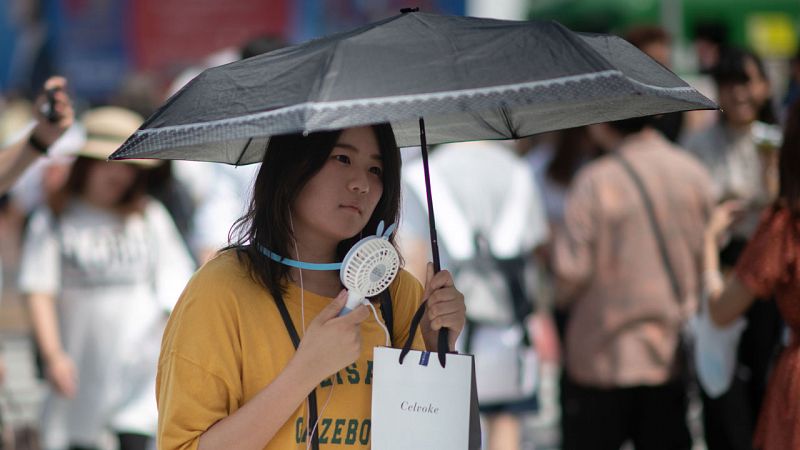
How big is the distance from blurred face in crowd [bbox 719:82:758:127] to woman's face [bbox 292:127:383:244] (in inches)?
133

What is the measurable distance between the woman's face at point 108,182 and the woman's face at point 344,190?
2882mm

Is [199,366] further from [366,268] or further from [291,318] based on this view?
[366,268]

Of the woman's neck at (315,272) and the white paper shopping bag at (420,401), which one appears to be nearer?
the white paper shopping bag at (420,401)

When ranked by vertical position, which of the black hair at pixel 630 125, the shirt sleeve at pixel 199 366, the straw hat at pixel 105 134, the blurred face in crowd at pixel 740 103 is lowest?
the shirt sleeve at pixel 199 366

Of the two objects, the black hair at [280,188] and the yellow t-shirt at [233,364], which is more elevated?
the black hair at [280,188]

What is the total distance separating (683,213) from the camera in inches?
203

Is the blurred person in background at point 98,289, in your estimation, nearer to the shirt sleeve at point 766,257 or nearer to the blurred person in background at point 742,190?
the blurred person in background at point 742,190

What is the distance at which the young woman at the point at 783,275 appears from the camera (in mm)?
3309

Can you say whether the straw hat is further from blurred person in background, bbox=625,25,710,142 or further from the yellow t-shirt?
the yellow t-shirt

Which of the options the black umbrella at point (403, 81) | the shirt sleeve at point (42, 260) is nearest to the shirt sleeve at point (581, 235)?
the shirt sleeve at point (42, 260)

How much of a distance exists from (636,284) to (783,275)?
5.83 ft

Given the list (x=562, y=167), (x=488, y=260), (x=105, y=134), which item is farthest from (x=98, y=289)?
(x=562, y=167)

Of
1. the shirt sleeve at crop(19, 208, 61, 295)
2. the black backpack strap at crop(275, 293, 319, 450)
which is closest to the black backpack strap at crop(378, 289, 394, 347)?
the black backpack strap at crop(275, 293, 319, 450)

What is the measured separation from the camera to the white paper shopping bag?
2578 mm
